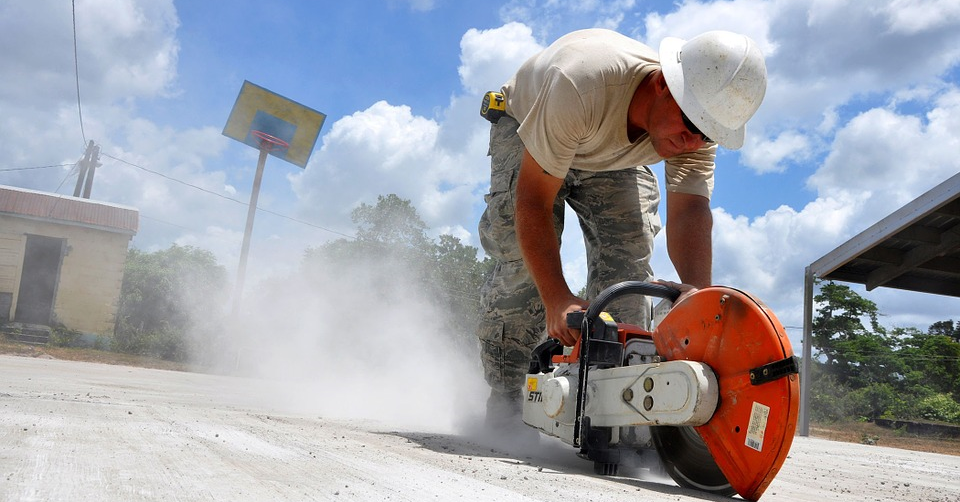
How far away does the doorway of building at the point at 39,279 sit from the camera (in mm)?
19016

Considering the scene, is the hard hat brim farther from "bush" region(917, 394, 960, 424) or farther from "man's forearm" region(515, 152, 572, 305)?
"bush" region(917, 394, 960, 424)

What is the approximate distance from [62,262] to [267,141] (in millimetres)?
6535

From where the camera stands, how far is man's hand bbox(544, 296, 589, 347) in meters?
2.30

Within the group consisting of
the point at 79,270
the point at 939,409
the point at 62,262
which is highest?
the point at 62,262

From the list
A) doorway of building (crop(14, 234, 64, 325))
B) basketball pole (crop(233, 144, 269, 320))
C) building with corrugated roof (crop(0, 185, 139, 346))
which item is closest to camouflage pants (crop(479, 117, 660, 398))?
basketball pole (crop(233, 144, 269, 320))

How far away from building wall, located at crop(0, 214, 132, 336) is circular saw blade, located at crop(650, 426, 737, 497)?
20.2 metres

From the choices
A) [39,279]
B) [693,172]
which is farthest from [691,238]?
[39,279]

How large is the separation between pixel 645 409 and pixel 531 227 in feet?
3.18

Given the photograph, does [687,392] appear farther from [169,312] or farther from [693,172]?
[169,312]

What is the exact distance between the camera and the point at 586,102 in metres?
2.63

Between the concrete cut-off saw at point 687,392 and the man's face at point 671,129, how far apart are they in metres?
0.71

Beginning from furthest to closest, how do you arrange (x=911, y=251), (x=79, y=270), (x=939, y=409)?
(x=79, y=270) → (x=939, y=409) → (x=911, y=251)

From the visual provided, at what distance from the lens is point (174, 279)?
1104 inches

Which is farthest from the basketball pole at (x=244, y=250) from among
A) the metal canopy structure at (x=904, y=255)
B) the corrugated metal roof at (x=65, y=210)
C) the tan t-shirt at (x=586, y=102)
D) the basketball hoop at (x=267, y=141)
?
the tan t-shirt at (x=586, y=102)
